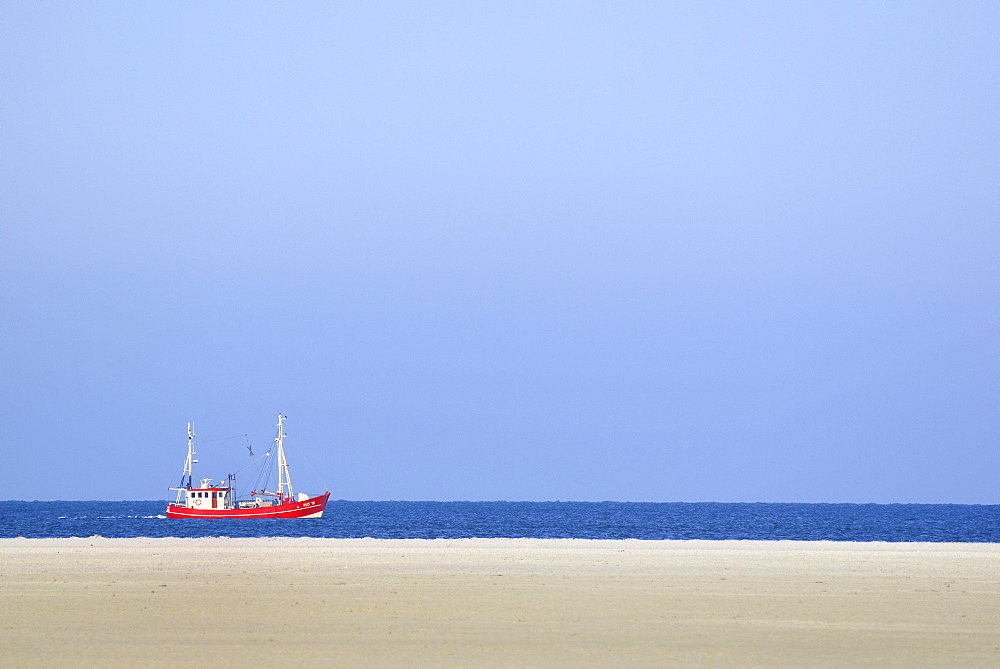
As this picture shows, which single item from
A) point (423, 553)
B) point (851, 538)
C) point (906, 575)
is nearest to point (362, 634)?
point (906, 575)

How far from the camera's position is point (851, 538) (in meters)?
69.2

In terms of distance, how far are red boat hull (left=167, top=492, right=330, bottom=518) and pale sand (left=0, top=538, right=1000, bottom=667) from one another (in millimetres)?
53305

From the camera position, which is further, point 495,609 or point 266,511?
point 266,511

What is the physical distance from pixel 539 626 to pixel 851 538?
5366cm

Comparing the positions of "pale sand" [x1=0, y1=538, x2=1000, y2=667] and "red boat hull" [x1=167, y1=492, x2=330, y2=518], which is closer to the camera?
"pale sand" [x1=0, y1=538, x2=1000, y2=667]

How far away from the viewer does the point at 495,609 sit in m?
22.7

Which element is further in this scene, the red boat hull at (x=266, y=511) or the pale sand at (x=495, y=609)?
the red boat hull at (x=266, y=511)

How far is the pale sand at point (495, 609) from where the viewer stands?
17.2 m

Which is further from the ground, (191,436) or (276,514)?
(191,436)

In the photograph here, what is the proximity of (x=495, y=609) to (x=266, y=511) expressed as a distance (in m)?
73.8

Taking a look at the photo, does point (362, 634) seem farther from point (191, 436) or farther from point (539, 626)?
point (191, 436)

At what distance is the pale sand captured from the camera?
17.2m

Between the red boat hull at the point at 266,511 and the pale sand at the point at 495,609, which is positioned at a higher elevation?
the red boat hull at the point at 266,511

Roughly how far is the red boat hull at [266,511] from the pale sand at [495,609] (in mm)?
53305
